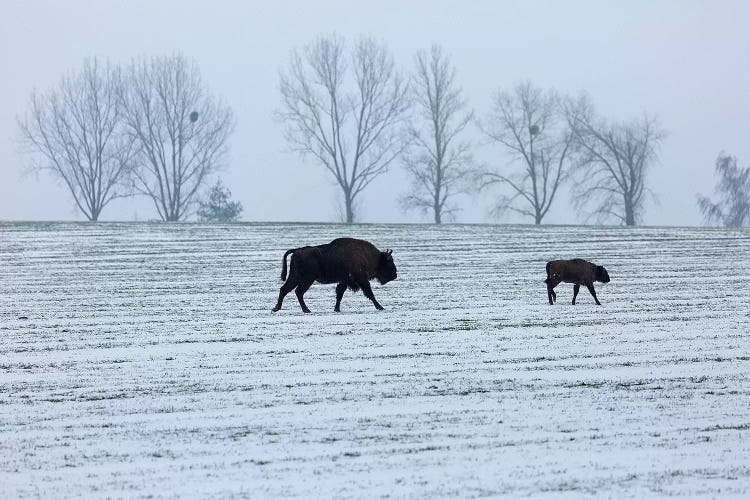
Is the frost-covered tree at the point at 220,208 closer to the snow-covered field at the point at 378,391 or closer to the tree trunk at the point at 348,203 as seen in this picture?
the tree trunk at the point at 348,203

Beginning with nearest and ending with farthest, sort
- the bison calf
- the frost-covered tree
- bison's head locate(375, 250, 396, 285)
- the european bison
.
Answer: the european bison
bison's head locate(375, 250, 396, 285)
the bison calf
the frost-covered tree

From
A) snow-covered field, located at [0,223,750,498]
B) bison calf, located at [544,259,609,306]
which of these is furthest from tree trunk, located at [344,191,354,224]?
bison calf, located at [544,259,609,306]

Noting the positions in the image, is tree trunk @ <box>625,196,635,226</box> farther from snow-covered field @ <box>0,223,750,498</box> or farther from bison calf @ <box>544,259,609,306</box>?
bison calf @ <box>544,259,609,306</box>

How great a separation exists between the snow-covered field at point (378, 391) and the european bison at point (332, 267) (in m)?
0.60

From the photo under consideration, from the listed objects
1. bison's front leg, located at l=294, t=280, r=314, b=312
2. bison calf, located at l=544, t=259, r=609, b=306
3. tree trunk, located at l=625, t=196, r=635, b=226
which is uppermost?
tree trunk, located at l=625, t=196, r=635, b=226

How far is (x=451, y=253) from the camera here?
3662 cm

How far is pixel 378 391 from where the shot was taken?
1180 centimetres

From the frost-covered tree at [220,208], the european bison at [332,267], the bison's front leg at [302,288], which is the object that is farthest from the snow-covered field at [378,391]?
the frost-covered tree at [220,208]

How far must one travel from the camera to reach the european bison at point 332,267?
19.8 meters

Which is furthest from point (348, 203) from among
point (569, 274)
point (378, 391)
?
point (378, 391)

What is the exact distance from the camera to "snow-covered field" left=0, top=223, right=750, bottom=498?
27.2 ft

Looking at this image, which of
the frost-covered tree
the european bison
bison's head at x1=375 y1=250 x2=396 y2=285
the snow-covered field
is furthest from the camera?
the frost-covered tree

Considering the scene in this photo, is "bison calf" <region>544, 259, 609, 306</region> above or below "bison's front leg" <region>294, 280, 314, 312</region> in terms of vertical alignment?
above

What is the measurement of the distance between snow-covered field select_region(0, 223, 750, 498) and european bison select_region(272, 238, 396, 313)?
0.60 metres
